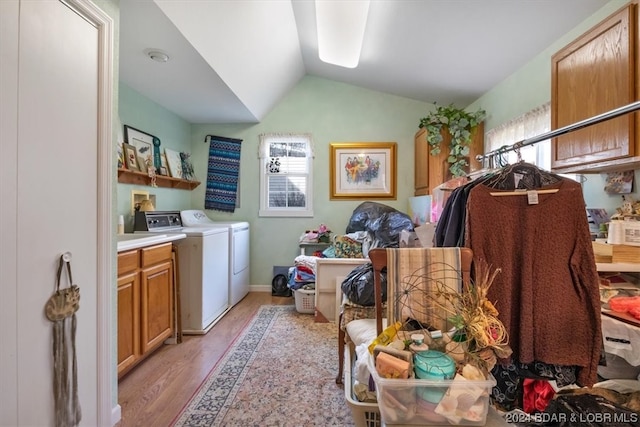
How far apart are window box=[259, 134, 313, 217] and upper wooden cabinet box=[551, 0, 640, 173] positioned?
2.97 meters

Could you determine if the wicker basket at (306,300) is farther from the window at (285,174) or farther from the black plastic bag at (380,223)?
the window at (285,174)

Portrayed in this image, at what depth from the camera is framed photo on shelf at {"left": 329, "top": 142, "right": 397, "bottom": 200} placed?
4305mm

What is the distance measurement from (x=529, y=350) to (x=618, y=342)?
0.42m

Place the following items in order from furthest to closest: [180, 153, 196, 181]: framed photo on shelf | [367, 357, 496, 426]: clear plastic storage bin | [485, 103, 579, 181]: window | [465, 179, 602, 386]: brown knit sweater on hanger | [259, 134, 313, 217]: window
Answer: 1. [259, 134, 313, 217]: window
2. [180, 153, 196, 181]: framed photo on shelf
3. [485, 103, 579, 181]: window
4. [465, 179, 602, 386]: brown knit sweater on hanger
5. [367, 357, 496, 426]: clear plastic storage bin

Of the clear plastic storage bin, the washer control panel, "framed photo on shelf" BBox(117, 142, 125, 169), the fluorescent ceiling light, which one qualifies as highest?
the fluorescent ceiling light

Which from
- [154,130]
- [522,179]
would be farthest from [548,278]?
[154,130]

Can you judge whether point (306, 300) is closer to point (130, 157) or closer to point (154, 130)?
point (130, 157)

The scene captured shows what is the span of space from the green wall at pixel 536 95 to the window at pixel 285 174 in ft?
7.14

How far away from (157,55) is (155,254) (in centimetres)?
148

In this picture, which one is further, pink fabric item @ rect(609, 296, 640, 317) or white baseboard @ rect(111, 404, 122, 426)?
white baseboard @ rect(111, 404, 122, 426)

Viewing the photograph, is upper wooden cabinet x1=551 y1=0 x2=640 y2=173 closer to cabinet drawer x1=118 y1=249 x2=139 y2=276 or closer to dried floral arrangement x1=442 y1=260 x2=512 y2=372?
dried floral arrangement x1=442 y1=260 x2=512 y2=372

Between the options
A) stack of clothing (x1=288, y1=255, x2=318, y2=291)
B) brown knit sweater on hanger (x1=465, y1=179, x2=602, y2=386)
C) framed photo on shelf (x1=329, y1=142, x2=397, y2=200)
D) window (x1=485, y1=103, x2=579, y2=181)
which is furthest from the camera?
framed photo on shelf (x1=329, y1=142, x2=397, y2=200)

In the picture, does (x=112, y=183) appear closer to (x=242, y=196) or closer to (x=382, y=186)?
(x=242, y=196)

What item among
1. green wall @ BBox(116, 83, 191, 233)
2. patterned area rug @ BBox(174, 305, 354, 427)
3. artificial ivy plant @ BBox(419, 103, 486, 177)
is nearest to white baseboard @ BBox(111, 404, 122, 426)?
patterned area rug @ BBox(174, 305, 354, 427)
